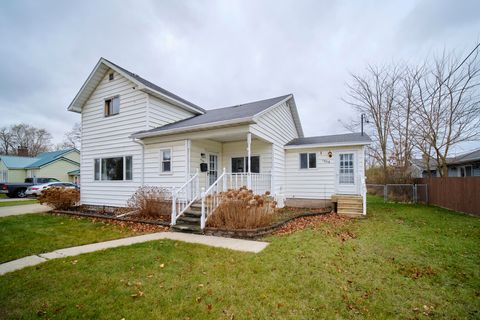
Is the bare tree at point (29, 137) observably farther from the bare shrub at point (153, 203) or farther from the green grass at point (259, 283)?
the green grass at point (259, 283)

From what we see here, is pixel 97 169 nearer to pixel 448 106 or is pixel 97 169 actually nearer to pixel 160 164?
pixel 160 164

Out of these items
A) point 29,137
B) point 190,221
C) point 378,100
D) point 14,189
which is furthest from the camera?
point 29,137

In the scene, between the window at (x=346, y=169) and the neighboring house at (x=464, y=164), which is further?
the neighboring house at (x=464, y=164)

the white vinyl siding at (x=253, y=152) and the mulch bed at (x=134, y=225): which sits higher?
the white vinyl siding at (x=253, y=152)

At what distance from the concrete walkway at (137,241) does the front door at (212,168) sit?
4364 millimetres

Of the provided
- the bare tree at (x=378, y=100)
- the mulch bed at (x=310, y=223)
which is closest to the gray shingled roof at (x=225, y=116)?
the mulch bed at (x=310, y=223)

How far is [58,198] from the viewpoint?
1088 cm

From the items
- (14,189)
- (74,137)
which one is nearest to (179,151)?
(14,189)

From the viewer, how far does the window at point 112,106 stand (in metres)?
11.0

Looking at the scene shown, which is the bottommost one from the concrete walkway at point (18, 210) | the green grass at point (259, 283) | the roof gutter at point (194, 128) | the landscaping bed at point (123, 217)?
the concrete walkway at point (18, 210)

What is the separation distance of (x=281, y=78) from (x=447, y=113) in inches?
454

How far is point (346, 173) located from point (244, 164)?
503 centimetres

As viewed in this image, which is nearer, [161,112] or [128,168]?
[128,168]

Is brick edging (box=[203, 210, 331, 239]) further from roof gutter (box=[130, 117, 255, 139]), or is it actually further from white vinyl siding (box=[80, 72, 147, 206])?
white vinyl siding (box=[80, 72, 147, 206])
